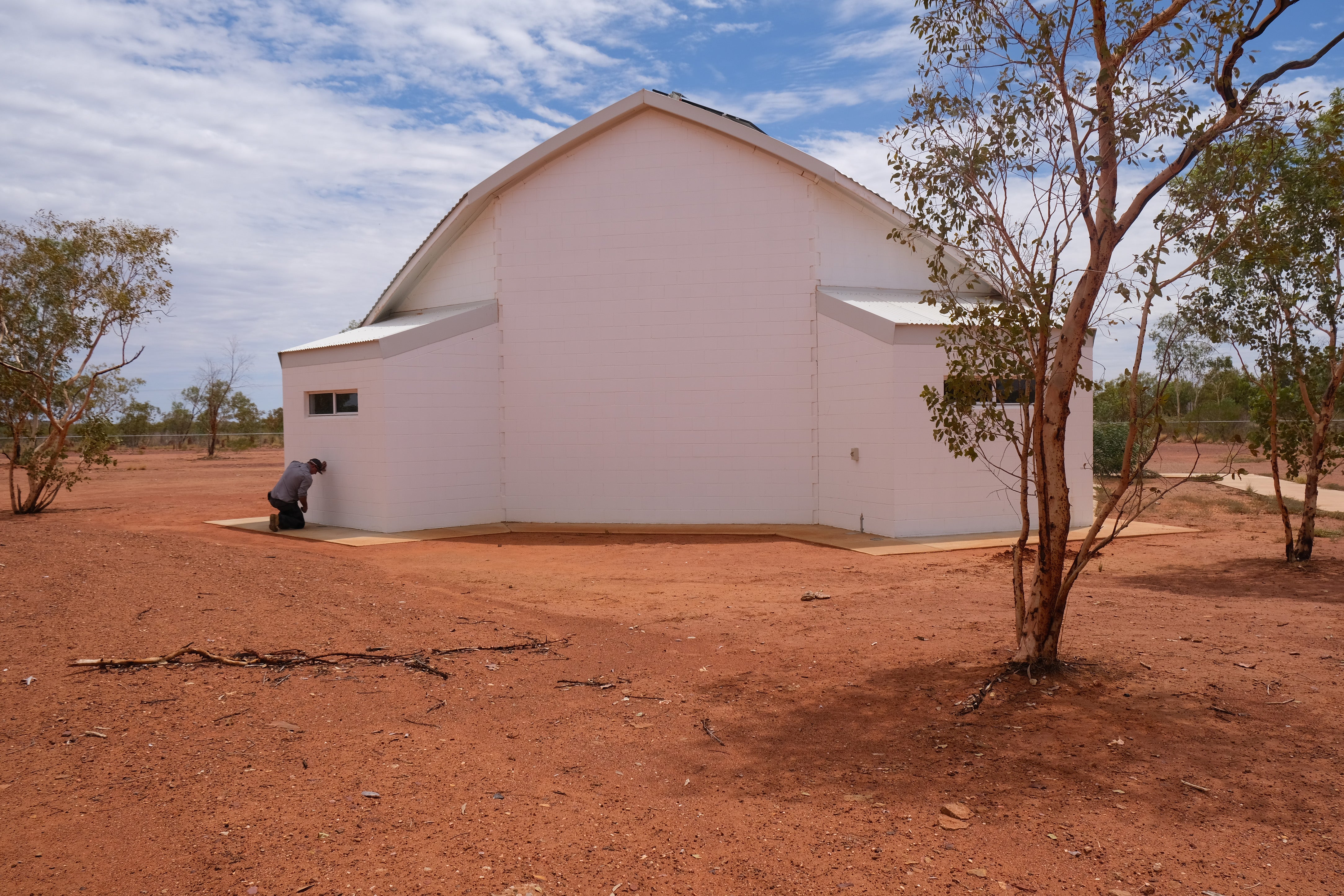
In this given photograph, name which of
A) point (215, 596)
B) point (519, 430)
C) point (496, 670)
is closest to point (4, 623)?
point (215, 596)

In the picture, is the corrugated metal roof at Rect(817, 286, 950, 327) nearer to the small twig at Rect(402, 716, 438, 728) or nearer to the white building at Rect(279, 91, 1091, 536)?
the white building at Rect(279, 91, 1091, 536)

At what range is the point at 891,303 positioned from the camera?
42.6ft

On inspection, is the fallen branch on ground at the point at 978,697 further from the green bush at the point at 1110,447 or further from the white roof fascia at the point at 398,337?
the green bush at the point at 1110,447

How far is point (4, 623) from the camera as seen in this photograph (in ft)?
19.2

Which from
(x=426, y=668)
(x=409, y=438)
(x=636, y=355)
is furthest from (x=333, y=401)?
(x=426, y=668)

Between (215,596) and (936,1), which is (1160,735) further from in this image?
(215,596)

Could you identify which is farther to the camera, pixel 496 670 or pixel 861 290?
pixel 861 290

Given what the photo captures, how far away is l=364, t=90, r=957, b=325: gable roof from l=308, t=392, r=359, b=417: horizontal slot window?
3150 millimetres

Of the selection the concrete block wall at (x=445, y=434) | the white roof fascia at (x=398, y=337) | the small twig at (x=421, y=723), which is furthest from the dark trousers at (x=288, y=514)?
the small twig at (x=421, y=723)

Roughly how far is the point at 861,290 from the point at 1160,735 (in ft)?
33.1

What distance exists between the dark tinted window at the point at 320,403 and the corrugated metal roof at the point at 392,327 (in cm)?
73

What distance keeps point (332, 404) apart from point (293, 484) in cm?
138

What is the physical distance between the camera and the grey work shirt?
43.1 ft

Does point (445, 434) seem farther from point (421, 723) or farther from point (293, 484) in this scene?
point (421, 723)
